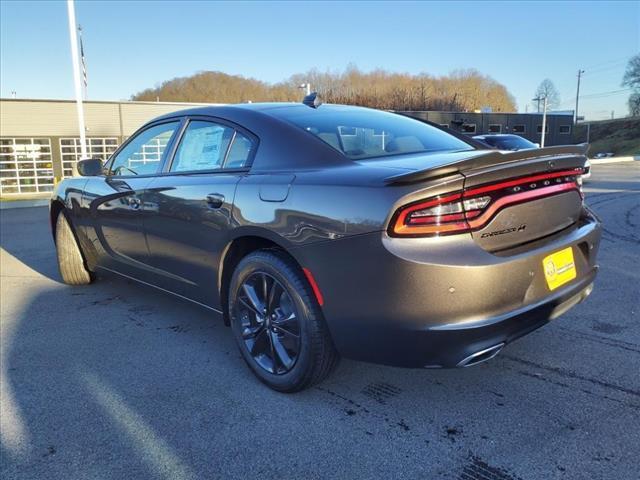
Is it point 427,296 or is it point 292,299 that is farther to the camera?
point 292,299

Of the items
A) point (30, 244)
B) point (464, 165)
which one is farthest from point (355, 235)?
point (30, 244)

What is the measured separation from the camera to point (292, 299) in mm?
2502

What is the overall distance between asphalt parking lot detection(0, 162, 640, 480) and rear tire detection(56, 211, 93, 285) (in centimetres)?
111

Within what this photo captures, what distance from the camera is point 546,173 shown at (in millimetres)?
2395

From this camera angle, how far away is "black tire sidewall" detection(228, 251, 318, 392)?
245 centimetres

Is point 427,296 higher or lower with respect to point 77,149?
lower

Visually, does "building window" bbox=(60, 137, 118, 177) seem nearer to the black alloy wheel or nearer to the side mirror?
the side mirror

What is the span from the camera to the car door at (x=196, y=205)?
2.88 metres

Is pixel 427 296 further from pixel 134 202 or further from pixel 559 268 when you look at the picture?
pixel 134 202

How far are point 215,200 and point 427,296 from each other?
1.39m

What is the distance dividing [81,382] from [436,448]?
202 cm

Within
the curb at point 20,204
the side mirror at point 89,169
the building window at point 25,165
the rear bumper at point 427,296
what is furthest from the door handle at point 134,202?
the building window at point 25,165

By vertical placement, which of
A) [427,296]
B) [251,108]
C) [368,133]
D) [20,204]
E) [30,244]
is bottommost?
[20,204]

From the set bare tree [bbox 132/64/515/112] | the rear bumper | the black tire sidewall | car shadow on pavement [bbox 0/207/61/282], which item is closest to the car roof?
the black tire sidewall
